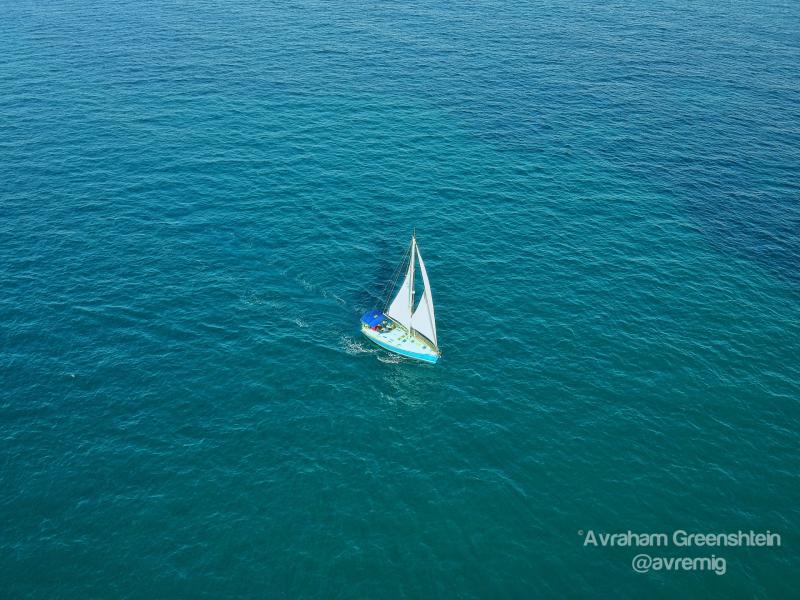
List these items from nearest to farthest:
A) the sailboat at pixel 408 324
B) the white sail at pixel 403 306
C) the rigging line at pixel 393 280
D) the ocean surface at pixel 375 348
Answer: the ocean surface at pixel 375 348
the sailboat at pixel 408 324
the white sail at pixel 403 306
the rigging line at pixel 393 280

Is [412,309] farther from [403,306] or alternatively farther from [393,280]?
[393,280]

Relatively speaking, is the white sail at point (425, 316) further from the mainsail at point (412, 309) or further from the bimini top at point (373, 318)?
the bimini top at point (373, 318)

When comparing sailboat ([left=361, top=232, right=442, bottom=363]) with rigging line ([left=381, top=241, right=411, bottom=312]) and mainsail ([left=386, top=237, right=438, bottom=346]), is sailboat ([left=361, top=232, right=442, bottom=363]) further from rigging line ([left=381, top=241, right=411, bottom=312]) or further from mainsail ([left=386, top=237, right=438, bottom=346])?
rigging line ([left=381, top=241, right=411, bottom=312])

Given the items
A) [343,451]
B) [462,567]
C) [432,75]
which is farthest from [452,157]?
[462,567]

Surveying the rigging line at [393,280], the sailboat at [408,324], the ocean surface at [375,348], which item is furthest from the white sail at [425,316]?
the rigging line at [393,280]

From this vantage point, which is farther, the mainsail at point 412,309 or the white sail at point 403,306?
the white sail at point 403,306

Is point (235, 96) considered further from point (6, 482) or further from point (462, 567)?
point (462, 567)
